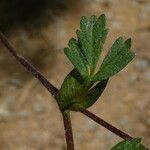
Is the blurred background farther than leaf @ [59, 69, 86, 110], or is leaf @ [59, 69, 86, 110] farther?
the blurred background

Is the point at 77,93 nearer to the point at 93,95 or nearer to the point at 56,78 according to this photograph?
the point at 93,95

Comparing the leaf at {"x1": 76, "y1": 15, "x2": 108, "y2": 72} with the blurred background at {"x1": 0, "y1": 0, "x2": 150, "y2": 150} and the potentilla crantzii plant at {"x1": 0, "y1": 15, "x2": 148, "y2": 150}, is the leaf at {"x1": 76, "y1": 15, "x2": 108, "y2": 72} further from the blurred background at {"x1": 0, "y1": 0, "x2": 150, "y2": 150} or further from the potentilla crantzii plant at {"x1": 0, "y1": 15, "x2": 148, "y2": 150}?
the blurred background at {"x1": 0, "y1": 0, "x2": 150, "y2": 150}

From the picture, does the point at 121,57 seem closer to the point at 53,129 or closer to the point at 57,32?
the point at 53,129

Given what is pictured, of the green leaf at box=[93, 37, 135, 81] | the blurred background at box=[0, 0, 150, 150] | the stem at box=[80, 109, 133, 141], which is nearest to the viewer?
the stem at box=[80, 109, 133, 141]

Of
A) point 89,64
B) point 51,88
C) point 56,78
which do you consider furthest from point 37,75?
point 56,78

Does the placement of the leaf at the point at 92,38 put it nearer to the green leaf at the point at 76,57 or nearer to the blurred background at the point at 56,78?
the green leaf at the point at 76,57

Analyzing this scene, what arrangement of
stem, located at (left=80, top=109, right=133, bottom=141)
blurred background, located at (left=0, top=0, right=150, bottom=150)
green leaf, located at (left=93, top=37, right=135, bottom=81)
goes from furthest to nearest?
blurred background, located at (left=0, top=0, right=150, bottom=150)
green leaf, located at (left=93, top=37, right=135, bottom=81)
stem, located at (left=80, top=109, right=133, bottom=141)

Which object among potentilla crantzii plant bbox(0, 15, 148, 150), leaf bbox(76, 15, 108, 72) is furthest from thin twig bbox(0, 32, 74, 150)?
leaf bbox(76, 15, 108, 72)
